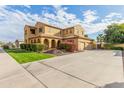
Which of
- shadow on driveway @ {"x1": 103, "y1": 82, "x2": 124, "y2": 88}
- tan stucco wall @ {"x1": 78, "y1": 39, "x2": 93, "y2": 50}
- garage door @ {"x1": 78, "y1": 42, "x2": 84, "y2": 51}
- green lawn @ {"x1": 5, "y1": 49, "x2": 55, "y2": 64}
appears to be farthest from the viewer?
tan stucco wall @ {"x1": 78, "y1": 39, "x2": 93, "y2": 50}

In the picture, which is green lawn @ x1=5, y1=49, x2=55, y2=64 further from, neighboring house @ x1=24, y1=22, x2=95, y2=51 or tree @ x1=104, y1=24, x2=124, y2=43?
tree @ x1=104, y1=24, x2=124, y2=43

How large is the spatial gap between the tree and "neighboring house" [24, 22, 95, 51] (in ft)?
21.2

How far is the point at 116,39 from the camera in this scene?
90.0ft

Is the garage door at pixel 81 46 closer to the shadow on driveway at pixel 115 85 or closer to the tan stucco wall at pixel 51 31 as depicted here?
the tan stucco wall at pixel 51 31

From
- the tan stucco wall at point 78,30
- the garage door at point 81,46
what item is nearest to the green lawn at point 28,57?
the garage door at point 81,46

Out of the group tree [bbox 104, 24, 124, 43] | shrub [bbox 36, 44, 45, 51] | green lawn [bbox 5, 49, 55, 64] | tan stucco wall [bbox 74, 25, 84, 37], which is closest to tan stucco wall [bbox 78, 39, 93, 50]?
tan stucco wall [bbox 74, 25, 84, 37]

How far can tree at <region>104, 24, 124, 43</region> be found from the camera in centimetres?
2695

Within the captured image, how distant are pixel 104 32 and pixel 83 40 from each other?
1203cm

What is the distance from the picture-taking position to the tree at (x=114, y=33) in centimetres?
2695

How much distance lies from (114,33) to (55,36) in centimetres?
1542

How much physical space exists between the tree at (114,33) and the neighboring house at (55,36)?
6464 millimetres
